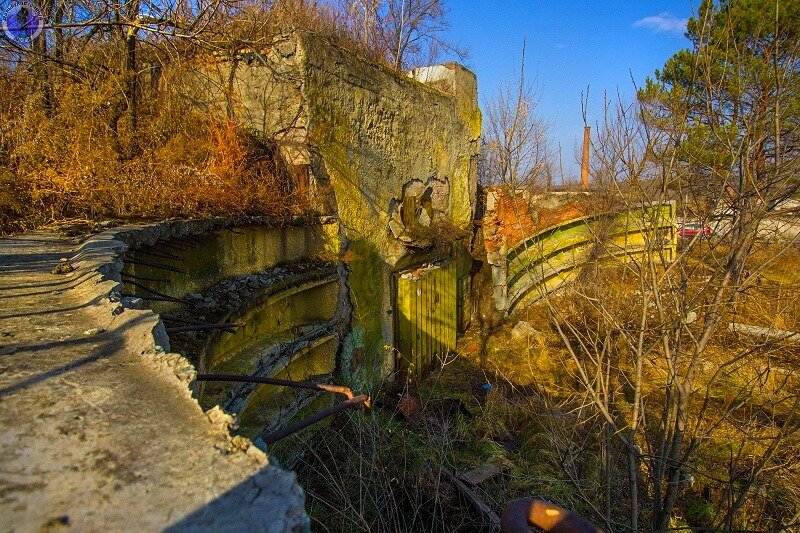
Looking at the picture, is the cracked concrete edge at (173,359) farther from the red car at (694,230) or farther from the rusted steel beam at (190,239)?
the red car at (694,230)

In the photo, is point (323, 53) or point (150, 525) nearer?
point (150, 525)

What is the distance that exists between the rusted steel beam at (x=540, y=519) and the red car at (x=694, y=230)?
222cm

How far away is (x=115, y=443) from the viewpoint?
96 cm

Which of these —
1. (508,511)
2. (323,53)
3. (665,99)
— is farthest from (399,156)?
(508,511)

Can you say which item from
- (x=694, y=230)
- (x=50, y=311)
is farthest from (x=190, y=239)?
(x=694, y=230)

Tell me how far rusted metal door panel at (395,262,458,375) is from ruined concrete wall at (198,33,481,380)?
0.24 metres

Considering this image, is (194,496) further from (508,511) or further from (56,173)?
(56,173)

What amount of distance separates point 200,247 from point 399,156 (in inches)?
145

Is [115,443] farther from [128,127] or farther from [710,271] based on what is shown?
[128,127]

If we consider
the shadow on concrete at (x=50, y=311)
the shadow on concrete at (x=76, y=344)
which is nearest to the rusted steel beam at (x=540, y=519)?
the shadow on concrete at (x=76, y=344)

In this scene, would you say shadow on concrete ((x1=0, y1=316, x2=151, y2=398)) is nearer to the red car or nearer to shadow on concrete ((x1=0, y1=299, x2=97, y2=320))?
shadow on concrete ((x1=0, y1=299, x2=97, y2=320))

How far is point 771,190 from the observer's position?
9.18 feet

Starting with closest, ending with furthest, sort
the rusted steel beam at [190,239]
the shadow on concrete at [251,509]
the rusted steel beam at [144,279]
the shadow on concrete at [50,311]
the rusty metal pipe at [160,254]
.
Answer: the shadow on concrete at [251,509] → the shadow on concrete at [50,311] → the rusted steel beam at [144,279] → the rusty metal pipe at [160,254] → the rusted steel beam at [190,239]

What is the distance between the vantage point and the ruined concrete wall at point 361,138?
15.3ft
